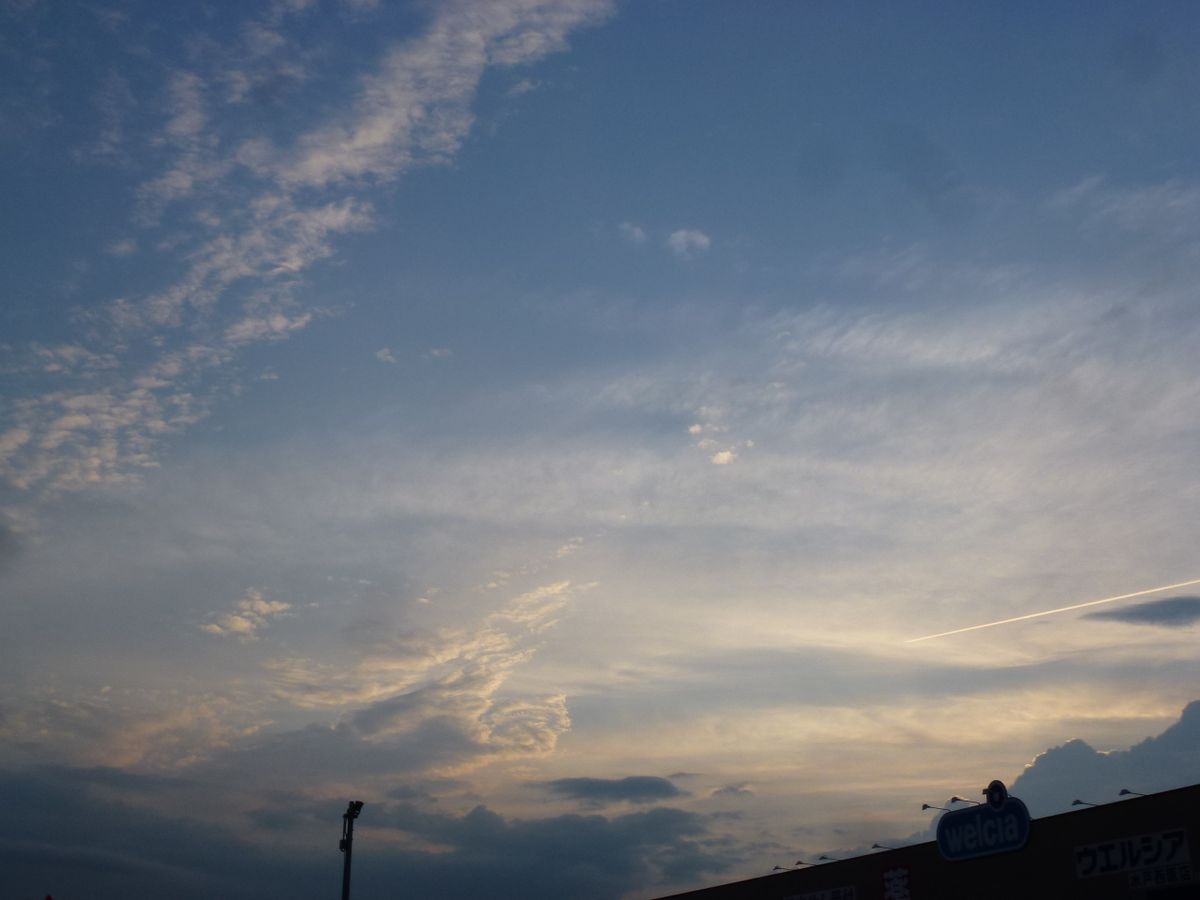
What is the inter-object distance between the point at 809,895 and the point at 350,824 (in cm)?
3062

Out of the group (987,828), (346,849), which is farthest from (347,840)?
(987,828)

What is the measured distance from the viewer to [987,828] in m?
39.0

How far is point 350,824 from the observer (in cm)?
6706

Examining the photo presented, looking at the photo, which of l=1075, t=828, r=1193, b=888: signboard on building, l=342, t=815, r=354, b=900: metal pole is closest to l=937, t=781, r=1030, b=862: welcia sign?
l=1075, t=828, r=1193, b=888: signboard on building

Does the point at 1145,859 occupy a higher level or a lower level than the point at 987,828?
lower

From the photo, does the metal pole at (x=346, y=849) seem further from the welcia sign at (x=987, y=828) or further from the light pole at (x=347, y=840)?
the welcia sign at (x=987, y=828)

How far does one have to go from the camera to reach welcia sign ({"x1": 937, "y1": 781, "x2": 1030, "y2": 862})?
1496 inches

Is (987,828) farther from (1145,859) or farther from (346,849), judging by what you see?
(346,849)

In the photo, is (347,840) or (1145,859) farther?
(347,840)

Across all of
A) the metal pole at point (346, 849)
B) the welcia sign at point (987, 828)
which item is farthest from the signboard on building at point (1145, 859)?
the metal pole at point (346, 849)

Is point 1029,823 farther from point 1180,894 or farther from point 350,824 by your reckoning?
point 350,824

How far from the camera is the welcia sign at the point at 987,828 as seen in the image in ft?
125

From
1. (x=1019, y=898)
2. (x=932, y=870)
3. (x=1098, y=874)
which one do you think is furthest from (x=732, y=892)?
(x=1098, y=874)

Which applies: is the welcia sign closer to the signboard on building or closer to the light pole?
the signboard on building
